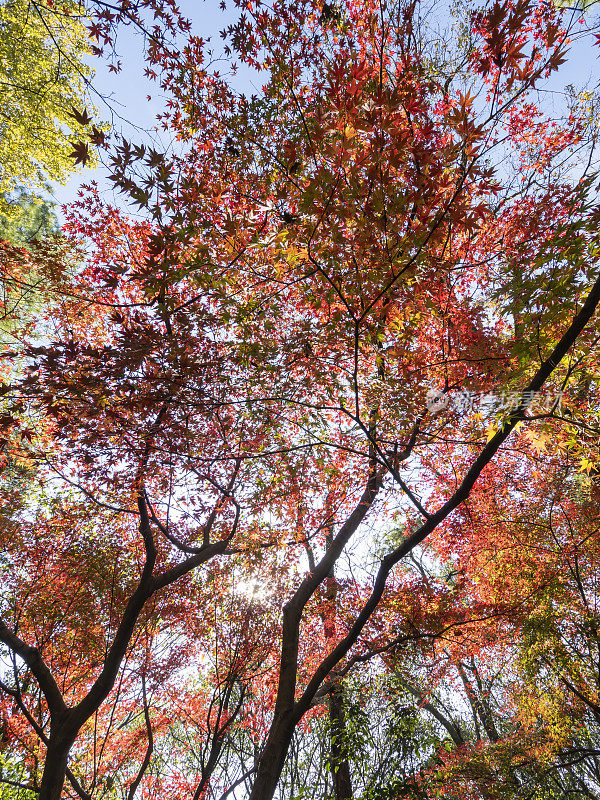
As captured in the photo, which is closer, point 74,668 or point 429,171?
point 429,171

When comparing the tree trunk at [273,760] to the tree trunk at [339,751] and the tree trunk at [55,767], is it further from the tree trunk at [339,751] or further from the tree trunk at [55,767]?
the tree trunk at [55,767]

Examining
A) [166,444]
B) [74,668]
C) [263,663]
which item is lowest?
[263,663]

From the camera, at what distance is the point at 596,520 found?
7.73 metres

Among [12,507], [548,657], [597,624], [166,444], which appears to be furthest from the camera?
[12,507]

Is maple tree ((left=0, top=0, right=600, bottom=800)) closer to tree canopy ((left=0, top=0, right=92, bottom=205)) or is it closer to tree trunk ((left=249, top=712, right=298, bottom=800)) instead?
tree trunk ((left=249, top=712, right=298, bottom=800))

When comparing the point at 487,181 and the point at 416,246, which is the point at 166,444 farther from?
the point at 487,181

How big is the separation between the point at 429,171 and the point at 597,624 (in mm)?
8103

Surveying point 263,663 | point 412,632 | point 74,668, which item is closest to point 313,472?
point 412,632
